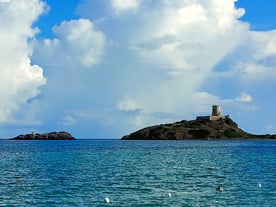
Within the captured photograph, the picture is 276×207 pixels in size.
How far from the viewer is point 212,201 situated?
47344mm

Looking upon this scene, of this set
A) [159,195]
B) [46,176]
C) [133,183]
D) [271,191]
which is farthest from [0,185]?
[271,191]

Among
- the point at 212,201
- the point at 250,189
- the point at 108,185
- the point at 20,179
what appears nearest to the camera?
the point at 212,201

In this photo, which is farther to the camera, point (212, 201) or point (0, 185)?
point (0, 185)

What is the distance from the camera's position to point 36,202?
156ft

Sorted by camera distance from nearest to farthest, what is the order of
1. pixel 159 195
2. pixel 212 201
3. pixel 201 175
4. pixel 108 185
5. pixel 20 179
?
pixel 212 201 < pixel 159 195 < pixel 108 185 < pixel 20 179 < pixel 201 175

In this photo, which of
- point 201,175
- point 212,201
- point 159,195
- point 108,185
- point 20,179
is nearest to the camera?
point 212,201

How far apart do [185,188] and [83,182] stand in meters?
14.5

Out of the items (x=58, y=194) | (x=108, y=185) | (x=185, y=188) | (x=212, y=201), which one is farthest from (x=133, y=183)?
(x=212, y=201)

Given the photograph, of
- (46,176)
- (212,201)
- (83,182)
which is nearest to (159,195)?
(212,201)

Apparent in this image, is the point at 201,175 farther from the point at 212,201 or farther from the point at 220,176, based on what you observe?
the point at 212,201

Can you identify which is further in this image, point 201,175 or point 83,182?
point 201,175

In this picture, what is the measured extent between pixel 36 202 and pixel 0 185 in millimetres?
14429

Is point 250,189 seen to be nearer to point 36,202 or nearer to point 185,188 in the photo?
point 185,188

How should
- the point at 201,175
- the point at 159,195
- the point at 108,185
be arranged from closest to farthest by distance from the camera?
the point at 159,195 → the point at 108,185 → the point at 201,175
